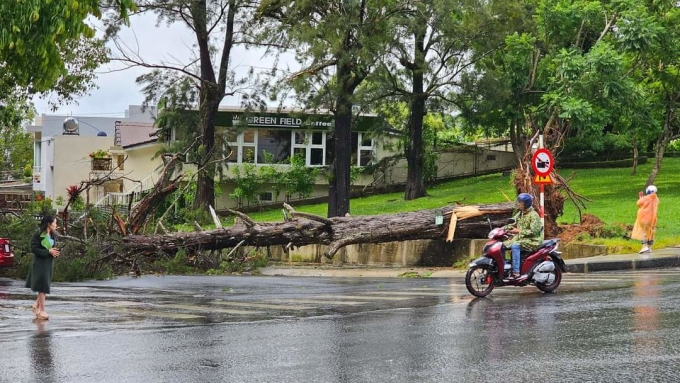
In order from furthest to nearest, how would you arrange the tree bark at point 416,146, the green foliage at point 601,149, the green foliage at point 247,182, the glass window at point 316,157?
the glass window at point 316,157 → the green foliage at point 601,149 → the green foliage at point 247,182 → the tree bark at point 416,146

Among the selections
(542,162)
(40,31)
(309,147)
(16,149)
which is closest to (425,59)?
(309,147)

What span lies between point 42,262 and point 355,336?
5.12 metres

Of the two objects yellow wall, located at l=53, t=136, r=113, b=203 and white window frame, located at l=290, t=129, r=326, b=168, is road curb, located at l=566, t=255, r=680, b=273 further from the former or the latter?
yellow wall, located at l=53, t=136, r=113, b=203

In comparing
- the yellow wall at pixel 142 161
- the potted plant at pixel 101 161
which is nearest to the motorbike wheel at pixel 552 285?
the yellow wall at pixel 142 161

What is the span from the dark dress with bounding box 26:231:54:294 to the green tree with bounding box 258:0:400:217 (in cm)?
1985

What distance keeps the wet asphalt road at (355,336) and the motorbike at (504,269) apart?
0.85ft

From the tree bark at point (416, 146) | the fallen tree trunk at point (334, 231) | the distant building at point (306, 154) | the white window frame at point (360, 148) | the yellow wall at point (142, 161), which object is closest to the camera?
the fallen tree trunk at point (334, 231)

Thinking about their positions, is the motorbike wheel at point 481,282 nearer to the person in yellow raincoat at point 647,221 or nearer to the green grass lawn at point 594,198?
the green grass lawn at point 594,198

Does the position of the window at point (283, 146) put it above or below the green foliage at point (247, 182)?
above

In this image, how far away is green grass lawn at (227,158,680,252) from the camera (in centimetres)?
2580

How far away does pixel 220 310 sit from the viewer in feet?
44.2

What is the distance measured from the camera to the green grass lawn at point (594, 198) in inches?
1016

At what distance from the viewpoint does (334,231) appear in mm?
23172

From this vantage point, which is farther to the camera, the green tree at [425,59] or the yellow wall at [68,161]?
the yellow wall at [68,161]
